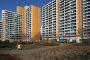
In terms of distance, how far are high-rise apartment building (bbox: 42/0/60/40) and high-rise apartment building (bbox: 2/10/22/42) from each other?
23.8m

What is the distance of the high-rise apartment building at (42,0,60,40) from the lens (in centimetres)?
11894

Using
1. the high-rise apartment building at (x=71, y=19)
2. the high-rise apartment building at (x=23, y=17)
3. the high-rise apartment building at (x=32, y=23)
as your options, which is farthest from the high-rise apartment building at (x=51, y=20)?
the high-rise apartment building at (x=23, y=17)

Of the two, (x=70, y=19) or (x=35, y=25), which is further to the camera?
(x=35, y=25)

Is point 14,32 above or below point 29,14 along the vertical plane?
below

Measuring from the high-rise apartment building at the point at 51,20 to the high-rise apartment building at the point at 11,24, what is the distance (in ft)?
78.0

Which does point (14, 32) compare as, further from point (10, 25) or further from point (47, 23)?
point (47, 23)

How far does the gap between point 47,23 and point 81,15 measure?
37.3m

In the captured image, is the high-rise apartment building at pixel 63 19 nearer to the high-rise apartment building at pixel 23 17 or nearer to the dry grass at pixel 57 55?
the high-rise apartment building at pixel 23 17

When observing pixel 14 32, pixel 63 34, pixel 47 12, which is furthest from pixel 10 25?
pixel 63 34

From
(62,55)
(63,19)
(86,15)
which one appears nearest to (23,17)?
(63,19)

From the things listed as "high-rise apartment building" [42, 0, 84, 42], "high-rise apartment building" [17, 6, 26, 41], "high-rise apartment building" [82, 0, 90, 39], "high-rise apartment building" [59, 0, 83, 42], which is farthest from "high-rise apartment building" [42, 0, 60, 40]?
"high-rise apartment building" [82, 0, 90, 39]

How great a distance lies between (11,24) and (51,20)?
141 ft

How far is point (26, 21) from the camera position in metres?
145

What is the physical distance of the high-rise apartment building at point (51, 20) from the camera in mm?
118938
